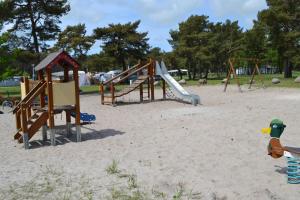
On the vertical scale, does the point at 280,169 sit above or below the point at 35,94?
below

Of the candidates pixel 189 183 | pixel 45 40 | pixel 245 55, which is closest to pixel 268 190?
pixel 189 183

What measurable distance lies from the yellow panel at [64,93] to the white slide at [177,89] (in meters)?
8.68

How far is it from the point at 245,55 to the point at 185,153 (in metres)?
54.8

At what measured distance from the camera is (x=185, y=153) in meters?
7.69

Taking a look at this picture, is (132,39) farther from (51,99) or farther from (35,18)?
(51,99)

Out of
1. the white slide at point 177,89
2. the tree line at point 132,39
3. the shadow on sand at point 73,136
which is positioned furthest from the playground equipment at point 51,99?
the tree line at point 132,39

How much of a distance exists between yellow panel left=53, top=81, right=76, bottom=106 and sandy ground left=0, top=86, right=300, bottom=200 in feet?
3.43

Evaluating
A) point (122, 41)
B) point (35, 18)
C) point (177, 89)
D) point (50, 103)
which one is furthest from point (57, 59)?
point (122, 41)

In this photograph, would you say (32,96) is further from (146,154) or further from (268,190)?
(268,190)

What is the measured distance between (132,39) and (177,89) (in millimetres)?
28178

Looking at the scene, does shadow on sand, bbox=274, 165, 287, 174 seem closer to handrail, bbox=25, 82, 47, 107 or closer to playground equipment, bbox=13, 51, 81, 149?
playground equipment, bbox=13, 51, 81, 149

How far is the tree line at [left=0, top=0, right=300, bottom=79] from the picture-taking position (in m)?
31.0

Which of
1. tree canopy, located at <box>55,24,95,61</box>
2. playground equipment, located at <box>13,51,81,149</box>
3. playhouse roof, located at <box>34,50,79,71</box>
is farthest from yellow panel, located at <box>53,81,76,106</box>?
tree canopy, located at <box>55,24,95,61</box>

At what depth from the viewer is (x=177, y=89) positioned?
19.5 meters
